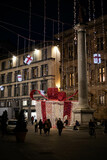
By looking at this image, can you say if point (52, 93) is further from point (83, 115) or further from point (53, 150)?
point (53, 150)

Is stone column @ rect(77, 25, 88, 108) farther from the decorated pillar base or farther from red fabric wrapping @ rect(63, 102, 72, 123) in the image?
red fabric wrapping @ rect(63, 102, 72, 123)

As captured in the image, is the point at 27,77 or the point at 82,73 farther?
the point at 27,77

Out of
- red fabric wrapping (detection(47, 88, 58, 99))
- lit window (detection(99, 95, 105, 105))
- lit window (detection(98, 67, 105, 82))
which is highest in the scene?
lit window (detection(98, 67, 105, 82))

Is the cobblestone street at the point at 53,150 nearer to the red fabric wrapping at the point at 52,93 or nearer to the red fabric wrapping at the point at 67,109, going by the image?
the red fabric wrapping at the point at 67,109

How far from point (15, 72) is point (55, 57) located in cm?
1353

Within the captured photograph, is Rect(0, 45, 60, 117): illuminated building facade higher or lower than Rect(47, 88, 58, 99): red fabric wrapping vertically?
higher

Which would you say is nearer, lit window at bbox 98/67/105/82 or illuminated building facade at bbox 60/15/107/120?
illuminated building facade at bbox 60/15/107/120

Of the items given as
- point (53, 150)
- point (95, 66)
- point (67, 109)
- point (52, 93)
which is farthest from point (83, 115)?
point (95, 66)

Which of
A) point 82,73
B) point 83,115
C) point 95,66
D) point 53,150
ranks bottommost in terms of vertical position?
point 53,150

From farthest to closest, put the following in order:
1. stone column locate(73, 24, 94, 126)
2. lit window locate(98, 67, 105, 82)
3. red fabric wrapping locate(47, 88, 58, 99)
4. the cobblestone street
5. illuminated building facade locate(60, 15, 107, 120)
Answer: lit window locate(98, 67, 105, 82), illuminated building facade locate(60, 15, 107, 120), red fabric wrapping locate(47, 88, 58, 99), stone column locate(73, 24, 94, 126), the cobblestone street

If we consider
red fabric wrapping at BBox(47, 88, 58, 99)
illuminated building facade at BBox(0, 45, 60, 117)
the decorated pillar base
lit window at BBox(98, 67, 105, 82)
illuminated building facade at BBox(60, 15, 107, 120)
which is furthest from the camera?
illuminated building facade at BBox(0, 45, 60, 117)

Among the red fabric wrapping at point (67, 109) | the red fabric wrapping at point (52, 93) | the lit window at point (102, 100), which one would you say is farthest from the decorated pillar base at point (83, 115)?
the lit window at point (102, 100)

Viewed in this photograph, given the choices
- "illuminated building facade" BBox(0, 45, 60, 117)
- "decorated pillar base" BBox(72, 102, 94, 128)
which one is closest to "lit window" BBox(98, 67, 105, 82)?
"illuminated building facade" BBox(0, 45, 60, 117)

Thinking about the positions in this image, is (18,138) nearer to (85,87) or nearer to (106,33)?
(85,87)
